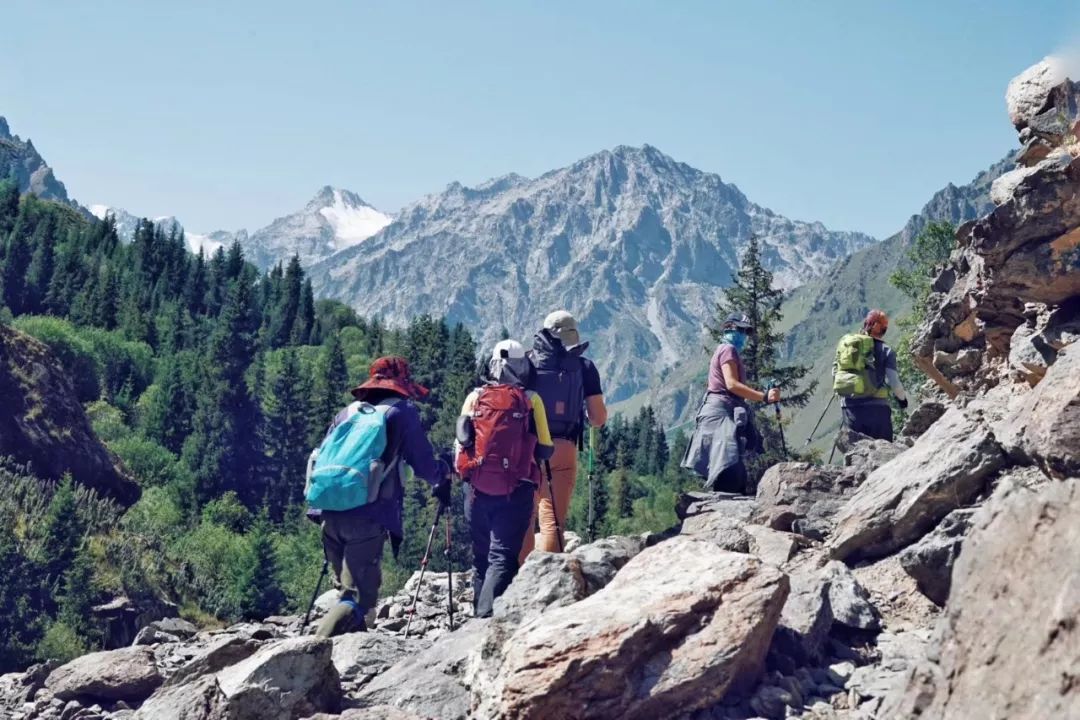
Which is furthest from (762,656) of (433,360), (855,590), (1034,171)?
(433,360)

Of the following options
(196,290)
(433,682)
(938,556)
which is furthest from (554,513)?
(196,290)

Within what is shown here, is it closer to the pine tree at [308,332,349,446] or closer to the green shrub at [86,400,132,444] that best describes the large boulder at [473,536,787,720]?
the green shrub at [86,400,132,444]

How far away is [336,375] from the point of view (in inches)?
4053

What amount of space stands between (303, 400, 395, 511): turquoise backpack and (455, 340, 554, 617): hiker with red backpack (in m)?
0.91

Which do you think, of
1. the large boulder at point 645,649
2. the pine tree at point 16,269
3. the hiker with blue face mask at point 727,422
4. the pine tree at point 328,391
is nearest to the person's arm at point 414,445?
the large boulder at point 645,649

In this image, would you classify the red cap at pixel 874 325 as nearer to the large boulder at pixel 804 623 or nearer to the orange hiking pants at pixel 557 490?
Answer: the orange hiking pants at pixel 557 490

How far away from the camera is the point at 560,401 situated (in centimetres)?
1095

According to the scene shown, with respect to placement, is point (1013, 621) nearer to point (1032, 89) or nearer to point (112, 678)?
point (112, 678)

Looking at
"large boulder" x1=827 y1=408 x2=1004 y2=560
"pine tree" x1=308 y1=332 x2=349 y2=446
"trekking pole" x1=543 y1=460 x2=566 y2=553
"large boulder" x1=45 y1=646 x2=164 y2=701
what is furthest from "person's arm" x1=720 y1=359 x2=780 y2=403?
"pine tree" x1=308 y1=332 x2=349 y2=446

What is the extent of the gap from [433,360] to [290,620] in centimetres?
8872

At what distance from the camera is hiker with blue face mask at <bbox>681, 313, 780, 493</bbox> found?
12039 mm

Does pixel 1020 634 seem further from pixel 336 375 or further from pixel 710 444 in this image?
pixel 336 375

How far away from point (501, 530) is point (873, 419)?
669 centimetres

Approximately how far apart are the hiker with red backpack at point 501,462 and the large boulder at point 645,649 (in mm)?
2554
